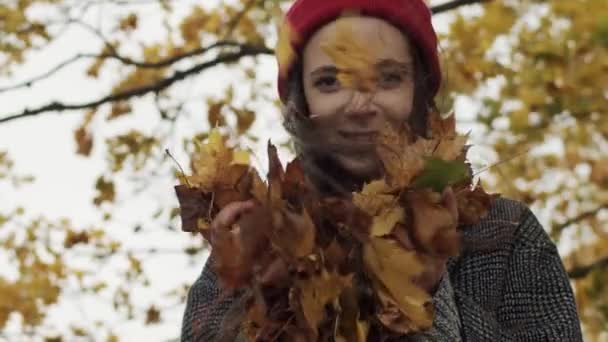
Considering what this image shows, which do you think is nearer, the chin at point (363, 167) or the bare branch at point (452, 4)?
the chin at point (363, 167)

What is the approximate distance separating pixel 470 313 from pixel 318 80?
16.7 inches

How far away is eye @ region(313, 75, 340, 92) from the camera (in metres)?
1.66

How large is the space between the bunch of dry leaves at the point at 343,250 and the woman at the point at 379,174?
0.13 meters

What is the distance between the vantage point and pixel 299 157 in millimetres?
1322

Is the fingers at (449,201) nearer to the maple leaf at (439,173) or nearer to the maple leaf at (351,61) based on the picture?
the maple leaf at (439,173)

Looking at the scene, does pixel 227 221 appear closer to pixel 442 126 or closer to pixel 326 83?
pixel 442 126

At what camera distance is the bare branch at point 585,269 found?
3619mm

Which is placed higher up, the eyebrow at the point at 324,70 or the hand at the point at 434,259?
the eyebrow at the point at 324,70

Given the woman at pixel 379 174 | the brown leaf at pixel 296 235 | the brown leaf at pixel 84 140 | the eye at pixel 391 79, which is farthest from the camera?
the brown leaf at pixel 84 140

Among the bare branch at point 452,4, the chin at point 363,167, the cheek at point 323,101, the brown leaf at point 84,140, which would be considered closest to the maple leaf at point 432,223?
the chin at point 363,167

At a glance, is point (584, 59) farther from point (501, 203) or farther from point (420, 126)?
point (420, 126)

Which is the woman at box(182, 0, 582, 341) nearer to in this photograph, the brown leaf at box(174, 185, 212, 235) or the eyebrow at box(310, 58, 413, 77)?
the eyebrow at box(310, 58, 413, 77)

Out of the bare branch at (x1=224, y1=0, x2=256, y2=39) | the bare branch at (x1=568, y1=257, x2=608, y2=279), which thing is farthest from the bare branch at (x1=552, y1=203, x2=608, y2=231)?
the bare branch at (x1=224, y1=0, x2=256, y2=39)

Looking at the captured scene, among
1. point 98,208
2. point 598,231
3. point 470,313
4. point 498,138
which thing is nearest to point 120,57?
point 98,208
